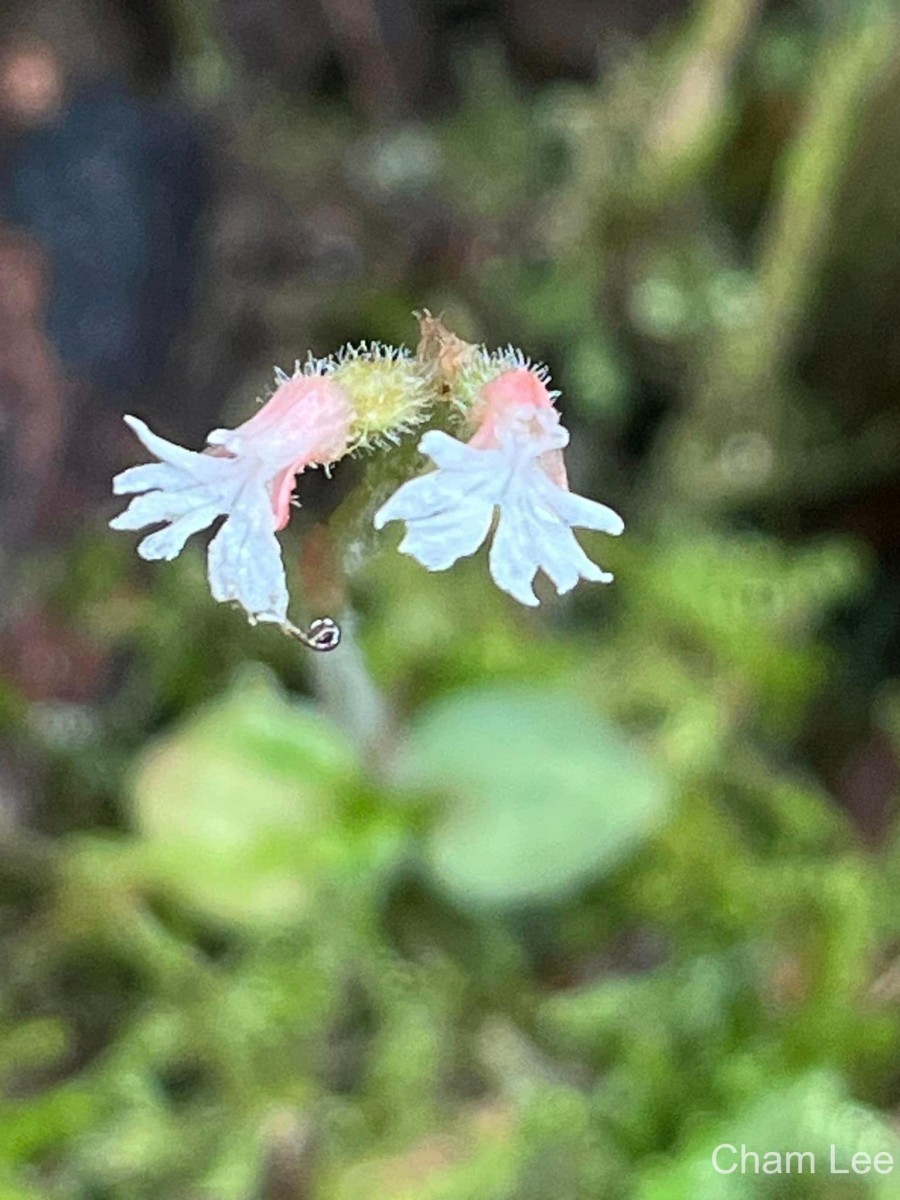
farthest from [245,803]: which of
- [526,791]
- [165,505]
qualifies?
[165,505]

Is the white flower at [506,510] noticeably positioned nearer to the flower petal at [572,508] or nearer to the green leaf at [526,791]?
the flower petal at [572,508]

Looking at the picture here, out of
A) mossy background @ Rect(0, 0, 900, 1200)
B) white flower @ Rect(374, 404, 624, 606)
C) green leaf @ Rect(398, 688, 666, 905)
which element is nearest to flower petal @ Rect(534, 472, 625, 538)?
white flower @ Rect(374, 404, 624, 606)

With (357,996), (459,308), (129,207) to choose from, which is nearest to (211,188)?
(129,207)

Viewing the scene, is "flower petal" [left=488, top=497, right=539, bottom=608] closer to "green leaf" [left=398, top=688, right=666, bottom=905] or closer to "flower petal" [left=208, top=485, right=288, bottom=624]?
"flower petal" [left=208, top=485, right=288, bottom=624]

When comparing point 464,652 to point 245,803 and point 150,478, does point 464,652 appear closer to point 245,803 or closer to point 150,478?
point 245,803

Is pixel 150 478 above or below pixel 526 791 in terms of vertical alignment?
below

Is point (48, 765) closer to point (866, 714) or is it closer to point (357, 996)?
point (357, 996)

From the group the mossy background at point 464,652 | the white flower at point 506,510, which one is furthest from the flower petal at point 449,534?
the mossy background at point 464,652
